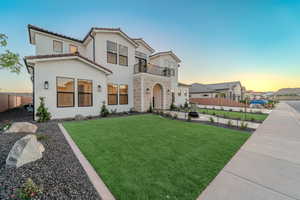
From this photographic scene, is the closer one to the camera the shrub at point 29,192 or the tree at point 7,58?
the shrub at point 29,192

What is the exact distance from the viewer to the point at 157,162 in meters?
3.03

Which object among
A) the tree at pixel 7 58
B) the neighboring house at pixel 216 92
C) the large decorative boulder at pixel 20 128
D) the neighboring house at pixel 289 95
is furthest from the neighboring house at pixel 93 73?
the neighboring house at pixel 289 95

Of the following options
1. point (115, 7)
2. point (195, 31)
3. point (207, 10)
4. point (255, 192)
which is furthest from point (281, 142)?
point (115, 7)

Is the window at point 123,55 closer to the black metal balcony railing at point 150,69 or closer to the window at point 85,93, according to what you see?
the black metal balcony railing at point 150,69

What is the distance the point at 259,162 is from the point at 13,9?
15836 mm

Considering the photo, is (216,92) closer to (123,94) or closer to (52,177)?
(123,94)

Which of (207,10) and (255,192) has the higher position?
(207,10)

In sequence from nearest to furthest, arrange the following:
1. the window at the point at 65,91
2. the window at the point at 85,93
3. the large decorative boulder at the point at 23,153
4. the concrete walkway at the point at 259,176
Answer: the concrete walkway at the point at 259,176, the large decorative boulder at the point at 23,153, the window at the point at 65,91, the window at the point at 85,93

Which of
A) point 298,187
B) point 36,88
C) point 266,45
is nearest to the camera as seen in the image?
point 298,187

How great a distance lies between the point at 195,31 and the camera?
40.2 ft

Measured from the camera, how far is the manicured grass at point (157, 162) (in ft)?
6.88

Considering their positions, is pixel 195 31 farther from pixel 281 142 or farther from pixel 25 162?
pixel 25 162

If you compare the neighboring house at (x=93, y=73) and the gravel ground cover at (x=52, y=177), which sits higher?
the neighboring house at (x=93, y=73)

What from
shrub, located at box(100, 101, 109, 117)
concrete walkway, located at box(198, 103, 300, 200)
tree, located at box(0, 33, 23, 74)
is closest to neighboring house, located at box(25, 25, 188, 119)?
shrub, located at box(100, 101, 109, 117)
